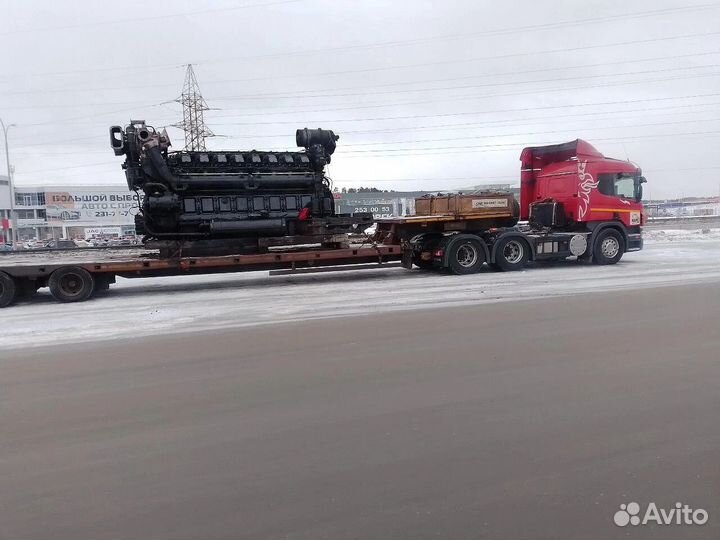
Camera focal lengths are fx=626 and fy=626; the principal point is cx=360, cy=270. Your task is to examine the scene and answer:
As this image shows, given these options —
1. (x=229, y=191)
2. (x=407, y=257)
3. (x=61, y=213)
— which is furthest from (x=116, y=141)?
(x=61, y=213)

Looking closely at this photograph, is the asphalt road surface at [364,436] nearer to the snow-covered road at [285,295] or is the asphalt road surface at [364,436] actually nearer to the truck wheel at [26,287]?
the snow-covered road at [285,295]

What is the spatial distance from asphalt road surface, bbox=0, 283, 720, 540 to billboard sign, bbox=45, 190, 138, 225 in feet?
185

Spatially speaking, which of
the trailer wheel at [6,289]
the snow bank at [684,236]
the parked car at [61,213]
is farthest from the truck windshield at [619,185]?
the parked car at [61,213]

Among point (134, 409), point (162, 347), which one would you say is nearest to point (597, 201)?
point (162, 347)

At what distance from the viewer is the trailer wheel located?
1317 cm

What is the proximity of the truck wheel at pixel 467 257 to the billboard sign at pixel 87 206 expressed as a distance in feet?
164

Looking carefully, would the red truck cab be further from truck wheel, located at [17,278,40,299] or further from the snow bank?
truck wheel, located at [17,278,40,299]

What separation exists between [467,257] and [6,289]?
11.2 meters

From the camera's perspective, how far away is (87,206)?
61.8 metres

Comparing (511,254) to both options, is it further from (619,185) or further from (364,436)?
(364,436)

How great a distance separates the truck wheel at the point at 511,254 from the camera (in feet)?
56.7

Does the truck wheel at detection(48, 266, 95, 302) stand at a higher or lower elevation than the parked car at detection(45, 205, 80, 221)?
lower

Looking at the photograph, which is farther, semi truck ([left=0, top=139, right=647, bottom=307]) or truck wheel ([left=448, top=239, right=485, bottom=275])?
truck wheel ([left=448, top=239, right=485, bottom=275])
